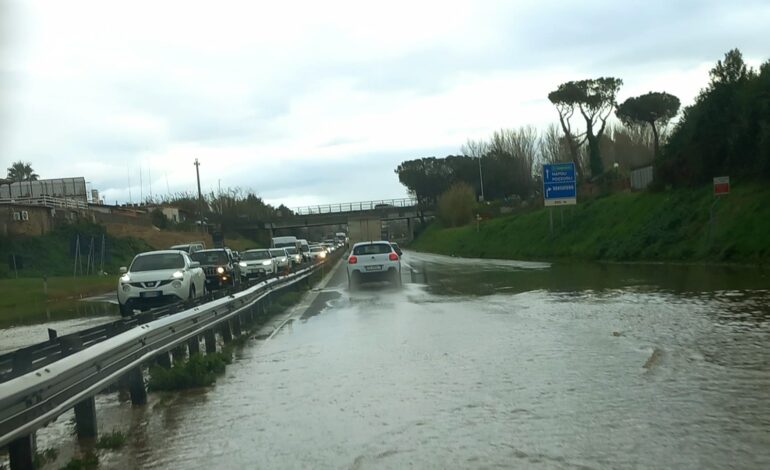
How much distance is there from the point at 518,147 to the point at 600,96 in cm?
3389

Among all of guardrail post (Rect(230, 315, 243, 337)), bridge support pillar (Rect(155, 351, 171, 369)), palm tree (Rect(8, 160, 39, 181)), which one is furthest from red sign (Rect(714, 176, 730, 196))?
palm tree (Rect(8, 160, 39, 181))

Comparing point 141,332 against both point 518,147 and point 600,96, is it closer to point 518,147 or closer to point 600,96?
point 600,96

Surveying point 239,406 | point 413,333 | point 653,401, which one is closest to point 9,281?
point 413,333

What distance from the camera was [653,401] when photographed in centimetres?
756

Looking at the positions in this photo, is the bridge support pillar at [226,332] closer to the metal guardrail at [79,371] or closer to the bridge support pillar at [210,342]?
the bridge support pillar at [210,342]

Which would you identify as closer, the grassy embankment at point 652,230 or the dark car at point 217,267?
the dark car at point 217,267

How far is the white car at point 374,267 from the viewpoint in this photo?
88.0ft

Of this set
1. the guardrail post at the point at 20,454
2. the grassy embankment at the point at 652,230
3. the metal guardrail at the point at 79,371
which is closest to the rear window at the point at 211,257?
the grassy embankment at the point at 652,230

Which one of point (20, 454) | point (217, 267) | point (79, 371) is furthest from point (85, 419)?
point (217, 267)

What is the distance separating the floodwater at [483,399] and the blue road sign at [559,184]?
34.4 metres

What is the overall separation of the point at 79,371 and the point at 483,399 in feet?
12.5

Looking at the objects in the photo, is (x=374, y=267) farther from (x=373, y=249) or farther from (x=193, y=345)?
(x=193, y=345)

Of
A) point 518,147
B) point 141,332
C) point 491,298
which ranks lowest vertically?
point 491,298

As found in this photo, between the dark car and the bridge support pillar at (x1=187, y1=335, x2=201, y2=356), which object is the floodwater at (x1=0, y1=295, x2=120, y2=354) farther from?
the bridge support pillar at (x1=187, y1=335, x2=201, y2=356)
